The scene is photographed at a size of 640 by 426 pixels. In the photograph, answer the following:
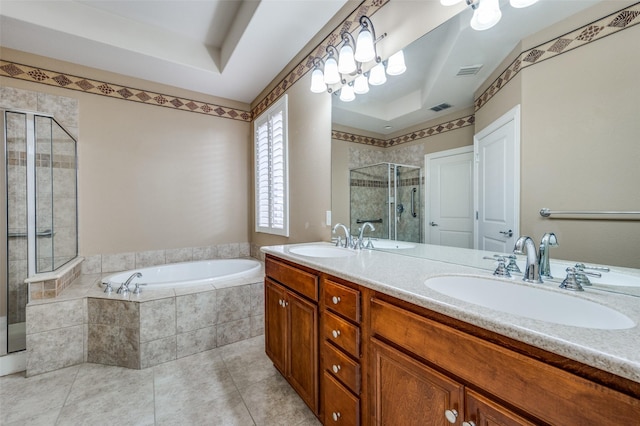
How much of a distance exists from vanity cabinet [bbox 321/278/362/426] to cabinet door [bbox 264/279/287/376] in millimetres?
412

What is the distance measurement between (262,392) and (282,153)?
2022mm

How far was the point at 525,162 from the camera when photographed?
3.46 feet

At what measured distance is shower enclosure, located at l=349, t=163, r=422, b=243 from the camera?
155 centimetres

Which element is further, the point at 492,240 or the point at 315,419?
the point at 315,419

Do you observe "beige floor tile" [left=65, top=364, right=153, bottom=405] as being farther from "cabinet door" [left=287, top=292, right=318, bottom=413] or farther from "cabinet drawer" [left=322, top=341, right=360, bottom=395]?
"cabinet drawer" [left=322, top=341, right=360, bottom=395]

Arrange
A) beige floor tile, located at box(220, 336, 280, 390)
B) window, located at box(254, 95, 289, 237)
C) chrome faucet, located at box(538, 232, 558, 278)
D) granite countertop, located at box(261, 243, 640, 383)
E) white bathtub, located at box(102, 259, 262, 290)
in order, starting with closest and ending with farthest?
granite countertop, located at box(261, 243, 640, 383) → chrome faucet, located at box(538, 232, 558, 278) → beige floor tile, located at box(220, 336, 280, 390) → white bathtub, located at box(102, 259, 262, 290) → window, located at box(254, 95, 289, 237)

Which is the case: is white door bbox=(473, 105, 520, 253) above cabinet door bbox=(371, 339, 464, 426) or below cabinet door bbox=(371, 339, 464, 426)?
above

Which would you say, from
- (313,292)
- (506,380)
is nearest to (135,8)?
(313,292)

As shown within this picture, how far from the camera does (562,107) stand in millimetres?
944

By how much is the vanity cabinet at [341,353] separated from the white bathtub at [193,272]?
1460 mm

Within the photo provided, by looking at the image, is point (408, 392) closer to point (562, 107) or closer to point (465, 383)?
point (465, 383)

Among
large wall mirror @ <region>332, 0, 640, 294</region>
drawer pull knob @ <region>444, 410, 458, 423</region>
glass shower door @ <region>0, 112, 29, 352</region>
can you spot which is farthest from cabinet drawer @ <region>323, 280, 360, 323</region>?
glass shower door @ <region>0, 112, 29, 352</region>

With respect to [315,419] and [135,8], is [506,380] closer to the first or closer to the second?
[315,419]

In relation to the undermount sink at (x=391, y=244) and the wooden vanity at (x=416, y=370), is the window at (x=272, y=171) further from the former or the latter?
the wooden vanity at (x=416, y=370)
